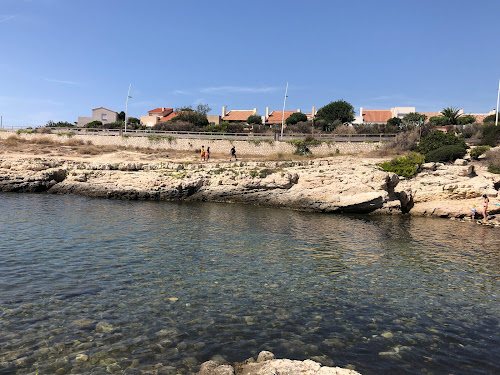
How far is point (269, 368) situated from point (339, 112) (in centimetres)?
7226

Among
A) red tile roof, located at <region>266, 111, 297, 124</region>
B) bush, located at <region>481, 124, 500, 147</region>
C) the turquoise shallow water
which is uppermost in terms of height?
red tile roof, located at <region>266, 111, 297, 124</region>

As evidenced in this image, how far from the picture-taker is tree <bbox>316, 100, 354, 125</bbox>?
71.8m

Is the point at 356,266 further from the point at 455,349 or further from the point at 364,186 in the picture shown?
the point at 364,186

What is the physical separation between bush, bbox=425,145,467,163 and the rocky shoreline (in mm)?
2744

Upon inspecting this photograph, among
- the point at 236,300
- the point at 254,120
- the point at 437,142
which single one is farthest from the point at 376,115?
the point at 236,300

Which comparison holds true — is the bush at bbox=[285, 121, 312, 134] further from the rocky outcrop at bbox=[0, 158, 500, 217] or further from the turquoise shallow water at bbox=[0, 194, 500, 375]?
the turquoise shallow water at bbox=[0, 194, 500, 375]

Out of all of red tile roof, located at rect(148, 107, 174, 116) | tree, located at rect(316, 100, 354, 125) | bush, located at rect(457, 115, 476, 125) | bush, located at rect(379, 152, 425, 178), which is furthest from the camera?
red tile roof, located at rect(148, 107, 174, 116)

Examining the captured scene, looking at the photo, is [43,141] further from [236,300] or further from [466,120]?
[466,120]

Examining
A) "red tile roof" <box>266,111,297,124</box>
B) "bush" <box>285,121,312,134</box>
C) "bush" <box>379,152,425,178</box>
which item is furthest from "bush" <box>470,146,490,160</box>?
Answer: "red tile roof" <box>266,111,297,124</box>

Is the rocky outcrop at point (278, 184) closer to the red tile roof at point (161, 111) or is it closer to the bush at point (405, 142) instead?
the bush at point (405, 142)

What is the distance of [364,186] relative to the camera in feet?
75.5

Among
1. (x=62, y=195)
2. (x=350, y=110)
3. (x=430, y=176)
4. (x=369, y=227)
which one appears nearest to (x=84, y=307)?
(x=369, y=227)

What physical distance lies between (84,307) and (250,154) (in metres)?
36.8

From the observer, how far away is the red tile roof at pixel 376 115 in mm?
79200
